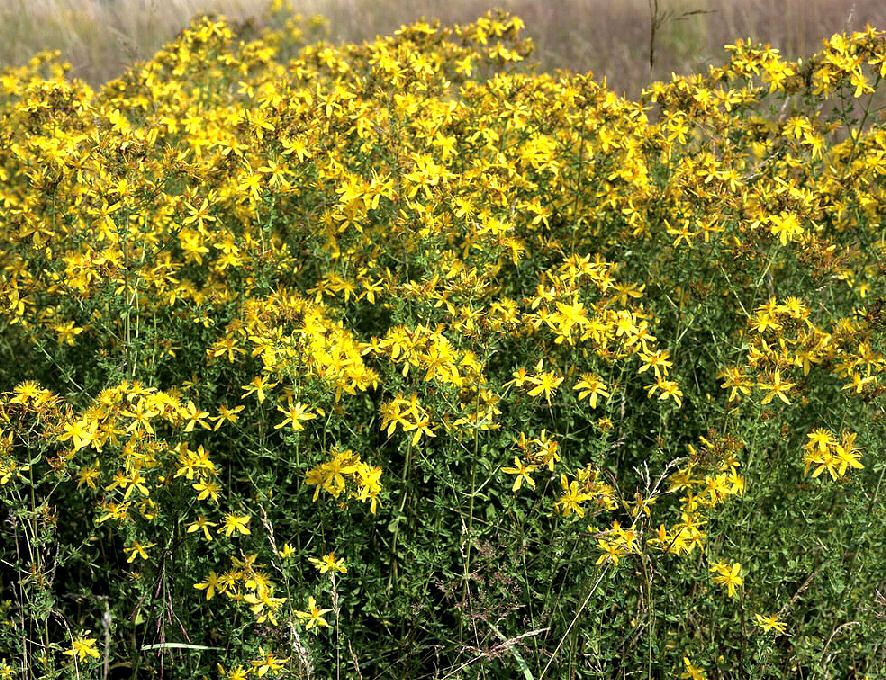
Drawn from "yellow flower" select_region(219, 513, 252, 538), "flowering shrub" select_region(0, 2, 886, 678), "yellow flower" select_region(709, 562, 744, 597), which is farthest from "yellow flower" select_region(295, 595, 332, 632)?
"yellow flower" select_region(709, 562, 744, 597)

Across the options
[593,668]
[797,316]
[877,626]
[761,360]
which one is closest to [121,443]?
[593,668]

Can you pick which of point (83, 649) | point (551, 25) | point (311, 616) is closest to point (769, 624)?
point (311, 616)

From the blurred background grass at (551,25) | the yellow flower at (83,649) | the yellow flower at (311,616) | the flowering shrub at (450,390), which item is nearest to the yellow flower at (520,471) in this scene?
the flowering shrub at (450,390)

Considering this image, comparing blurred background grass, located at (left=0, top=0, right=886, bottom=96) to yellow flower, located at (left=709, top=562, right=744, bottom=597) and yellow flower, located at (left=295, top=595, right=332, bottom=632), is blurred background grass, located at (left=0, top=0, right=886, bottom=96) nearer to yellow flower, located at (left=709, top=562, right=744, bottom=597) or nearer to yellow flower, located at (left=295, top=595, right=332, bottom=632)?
yellow flower, located at (left=709, top=562, right=744, bottom=597)

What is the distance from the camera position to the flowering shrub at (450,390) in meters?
2.38

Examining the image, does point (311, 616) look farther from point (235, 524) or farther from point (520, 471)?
point (520, 471)

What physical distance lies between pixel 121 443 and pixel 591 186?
75.8 inches

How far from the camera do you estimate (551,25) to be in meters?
10.6

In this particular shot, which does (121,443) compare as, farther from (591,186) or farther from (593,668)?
(591,186)

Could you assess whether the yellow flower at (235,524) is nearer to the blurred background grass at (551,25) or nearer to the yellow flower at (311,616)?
the yellow flower at (311,616)

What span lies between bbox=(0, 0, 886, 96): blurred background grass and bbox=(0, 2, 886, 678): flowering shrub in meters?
4.16

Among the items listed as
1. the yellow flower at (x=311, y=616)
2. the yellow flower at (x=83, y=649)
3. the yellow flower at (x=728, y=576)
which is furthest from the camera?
the yellow flower at (x=728, y=576)

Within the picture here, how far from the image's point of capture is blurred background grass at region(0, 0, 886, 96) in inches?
336

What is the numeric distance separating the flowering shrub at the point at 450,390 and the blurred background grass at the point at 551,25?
4.16 meters
